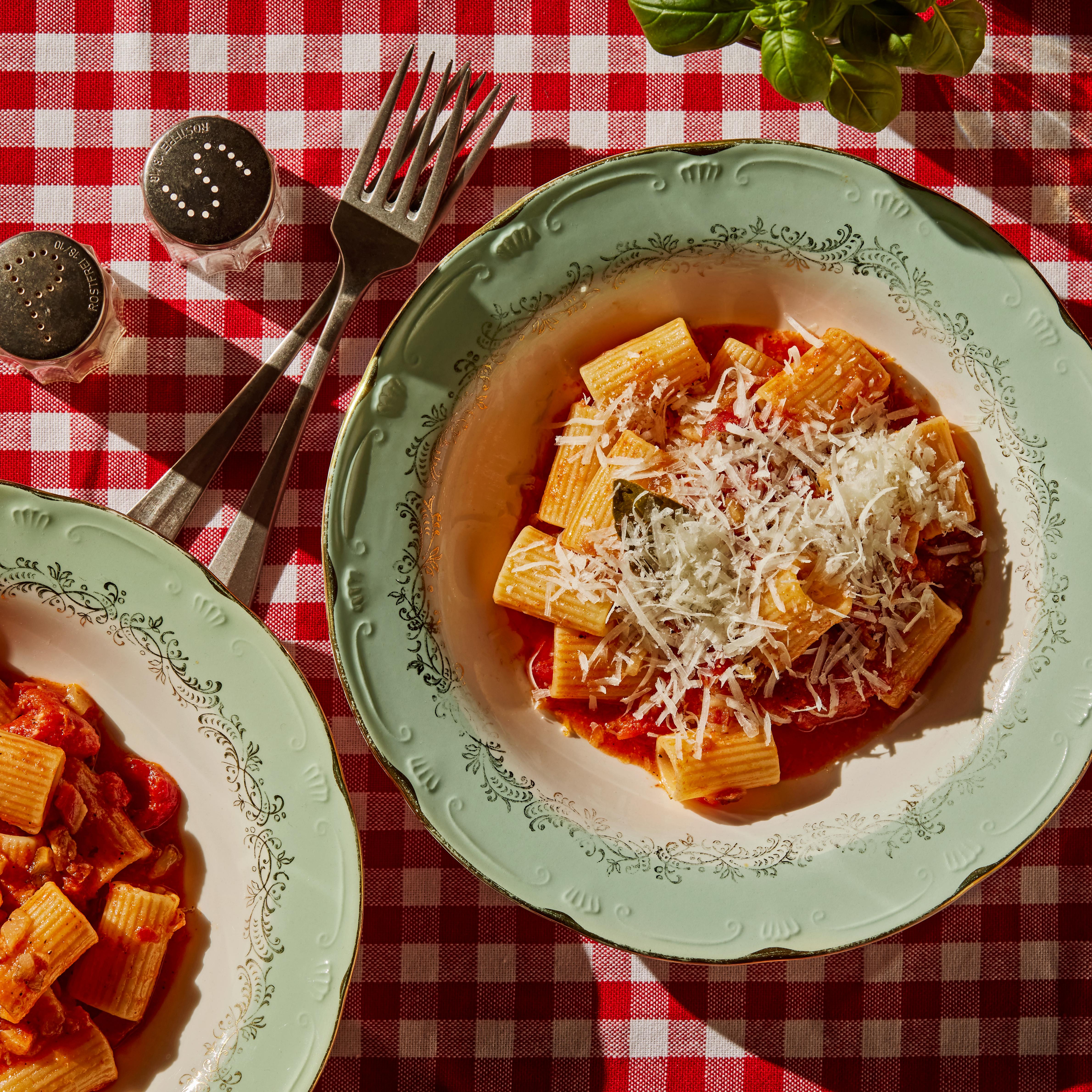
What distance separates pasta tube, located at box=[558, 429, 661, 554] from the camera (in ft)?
7.92

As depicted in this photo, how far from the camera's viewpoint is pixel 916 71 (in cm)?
263

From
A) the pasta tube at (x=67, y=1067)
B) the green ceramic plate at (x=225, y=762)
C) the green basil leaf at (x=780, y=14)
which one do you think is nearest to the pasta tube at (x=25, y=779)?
the green ceramic plate at (x=225, y=762)

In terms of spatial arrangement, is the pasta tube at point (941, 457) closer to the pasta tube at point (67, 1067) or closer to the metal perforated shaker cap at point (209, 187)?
the metal perforated shaker cap at point (209, 187)

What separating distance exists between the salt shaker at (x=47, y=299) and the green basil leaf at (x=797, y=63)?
5.92ft

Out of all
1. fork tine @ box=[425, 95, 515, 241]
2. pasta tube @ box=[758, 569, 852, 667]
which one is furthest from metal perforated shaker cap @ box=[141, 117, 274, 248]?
pasta tube @ box=[758, 569, 852, 667]

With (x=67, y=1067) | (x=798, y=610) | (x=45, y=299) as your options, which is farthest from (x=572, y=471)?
(x=67, y=1067)

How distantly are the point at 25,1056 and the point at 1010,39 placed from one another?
3.81 metres

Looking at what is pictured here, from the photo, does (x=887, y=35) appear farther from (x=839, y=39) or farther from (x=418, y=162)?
(x=418, y=162)

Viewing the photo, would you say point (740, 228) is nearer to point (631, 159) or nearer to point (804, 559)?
point (631, 159)

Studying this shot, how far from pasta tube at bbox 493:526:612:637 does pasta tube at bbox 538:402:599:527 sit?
0.08 m

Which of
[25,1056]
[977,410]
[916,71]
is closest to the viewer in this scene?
[25,1056]

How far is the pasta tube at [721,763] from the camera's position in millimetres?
2416

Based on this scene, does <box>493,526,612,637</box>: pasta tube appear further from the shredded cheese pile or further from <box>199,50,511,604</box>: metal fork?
<box>199,50,511,604</box>: metal fork

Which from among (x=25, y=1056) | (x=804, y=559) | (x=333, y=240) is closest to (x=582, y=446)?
(x=804, y=559)
